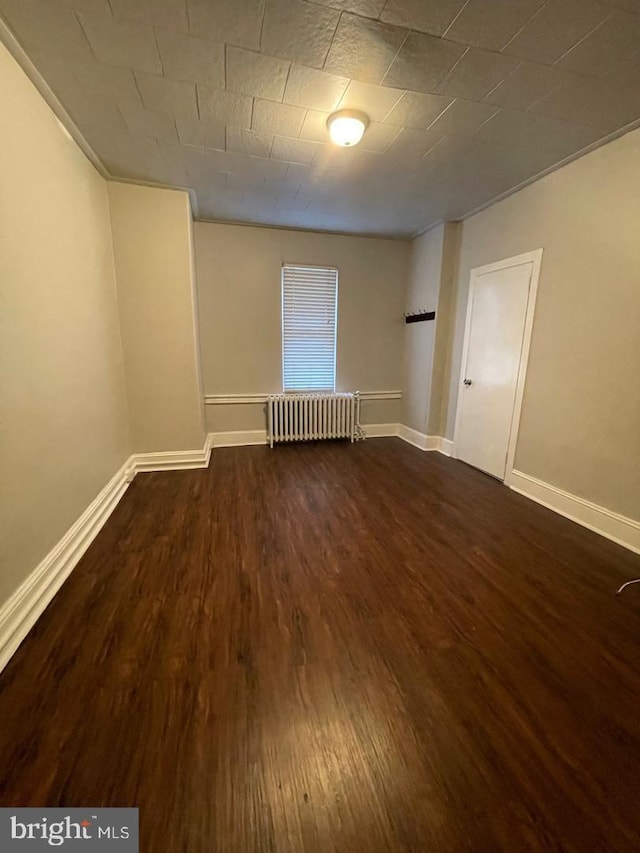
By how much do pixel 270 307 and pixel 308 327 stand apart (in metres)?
0.56

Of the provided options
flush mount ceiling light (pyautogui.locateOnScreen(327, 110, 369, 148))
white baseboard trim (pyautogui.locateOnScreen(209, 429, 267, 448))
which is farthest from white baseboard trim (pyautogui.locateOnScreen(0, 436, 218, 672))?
flush mount ceiling light (pyautogui.locateOnScreen(327, 110, 369, 148))

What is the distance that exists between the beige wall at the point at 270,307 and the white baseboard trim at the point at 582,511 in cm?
231

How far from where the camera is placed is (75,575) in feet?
6.52

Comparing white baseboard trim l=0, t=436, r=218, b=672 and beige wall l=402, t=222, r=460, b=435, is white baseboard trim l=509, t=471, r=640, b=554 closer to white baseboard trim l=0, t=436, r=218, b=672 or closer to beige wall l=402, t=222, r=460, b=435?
beige wall l=402, t=222, r=460, b=435

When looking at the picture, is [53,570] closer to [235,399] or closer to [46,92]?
[46,92]

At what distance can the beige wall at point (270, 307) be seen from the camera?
4.07m

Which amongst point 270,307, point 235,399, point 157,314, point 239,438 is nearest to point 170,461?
point 239,438

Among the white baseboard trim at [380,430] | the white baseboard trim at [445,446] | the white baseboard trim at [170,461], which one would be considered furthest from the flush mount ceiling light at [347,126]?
the white baseboard trim at [380,430]

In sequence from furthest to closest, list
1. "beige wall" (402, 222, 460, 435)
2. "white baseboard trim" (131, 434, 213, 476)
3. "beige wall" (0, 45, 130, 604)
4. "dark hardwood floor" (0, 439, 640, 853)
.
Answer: "beige wall" (402, 222, 460, 435), "white baseboard trim" (131, 434, 213, 476), "beige wall" (0, 45, 130, 604), "dark hardwood floor" (0, 439, 640, 853)

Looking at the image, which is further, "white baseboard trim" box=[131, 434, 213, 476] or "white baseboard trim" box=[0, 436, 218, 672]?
"white baseboard trim" box=[131, 434, 213, 476]

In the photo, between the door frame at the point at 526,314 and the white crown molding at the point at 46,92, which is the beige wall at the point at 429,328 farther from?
the white crown molding at the point at 46,92

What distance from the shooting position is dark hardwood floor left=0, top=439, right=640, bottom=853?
98 cm

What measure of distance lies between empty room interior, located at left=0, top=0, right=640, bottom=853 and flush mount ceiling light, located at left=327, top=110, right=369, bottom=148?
0.02 meters

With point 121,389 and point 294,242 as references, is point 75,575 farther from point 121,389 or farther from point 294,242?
point 294,242
